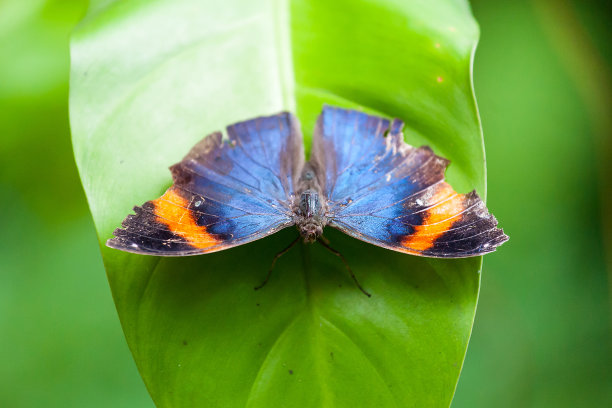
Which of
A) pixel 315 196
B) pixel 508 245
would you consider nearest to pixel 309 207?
pixel 315 196

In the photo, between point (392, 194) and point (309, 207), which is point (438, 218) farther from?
point (309, 207)

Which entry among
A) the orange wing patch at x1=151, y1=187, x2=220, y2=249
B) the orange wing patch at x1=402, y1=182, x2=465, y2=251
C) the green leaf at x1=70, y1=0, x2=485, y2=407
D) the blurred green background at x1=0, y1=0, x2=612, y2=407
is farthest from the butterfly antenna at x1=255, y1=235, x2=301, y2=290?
the blurred green background at x1=0, y1=0, x2=612, y2=407

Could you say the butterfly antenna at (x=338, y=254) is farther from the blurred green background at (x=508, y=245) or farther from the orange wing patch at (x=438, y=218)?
the blurred green background at (x=508, y=245)

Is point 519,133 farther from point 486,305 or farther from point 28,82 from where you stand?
point 28,82

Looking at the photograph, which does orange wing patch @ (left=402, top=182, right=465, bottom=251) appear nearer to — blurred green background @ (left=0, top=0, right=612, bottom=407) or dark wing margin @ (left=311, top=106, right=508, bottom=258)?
dark wing margin @ (left=311, top=106, right=508, bottom=258)

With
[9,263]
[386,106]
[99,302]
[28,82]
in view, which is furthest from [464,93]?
[9,263]
